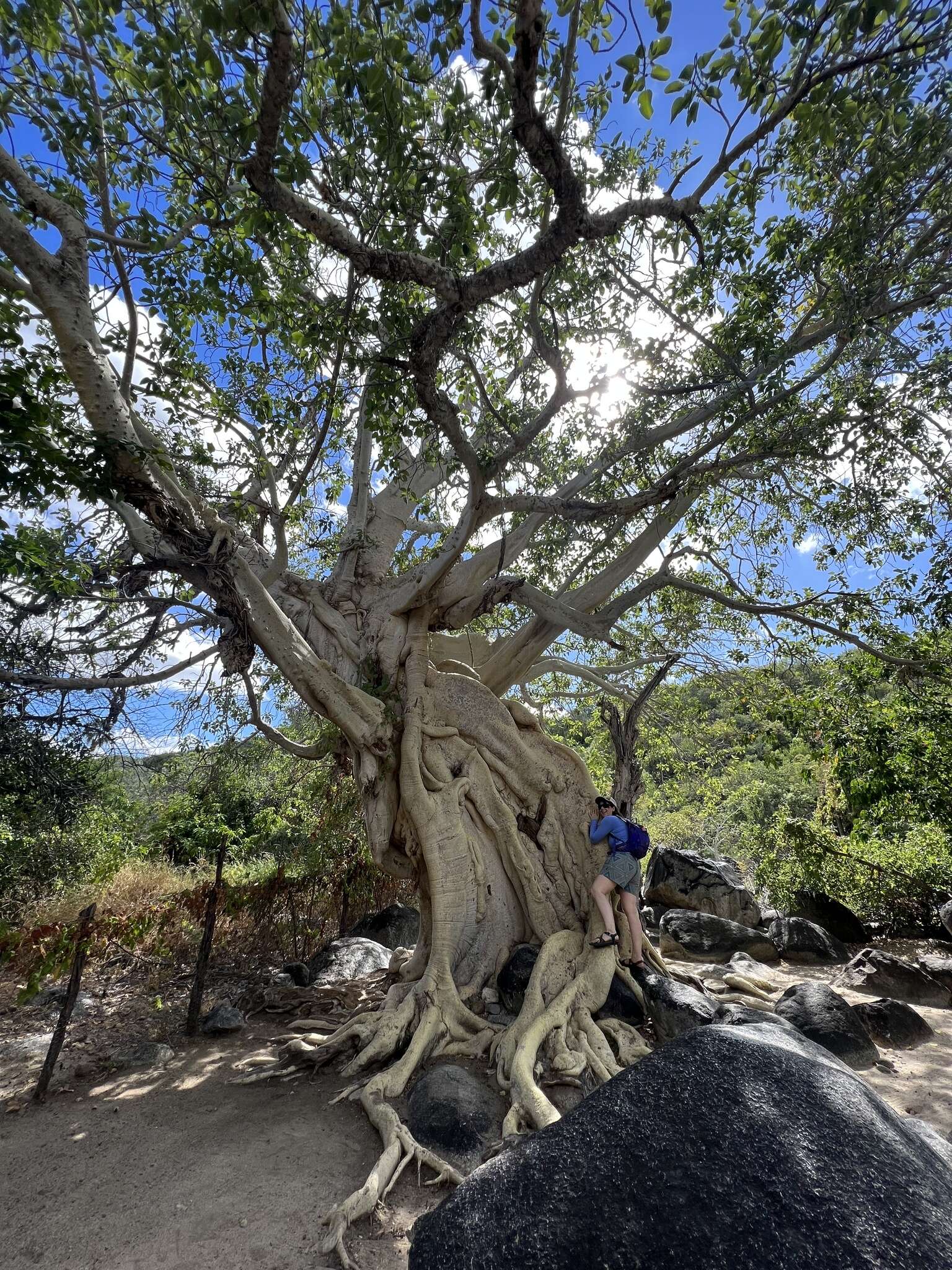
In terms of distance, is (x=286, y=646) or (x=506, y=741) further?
(x=506, y=741)

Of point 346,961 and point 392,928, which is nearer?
point 346,961

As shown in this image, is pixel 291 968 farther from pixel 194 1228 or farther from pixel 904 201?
pixel 904 201

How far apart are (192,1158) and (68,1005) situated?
1608mm

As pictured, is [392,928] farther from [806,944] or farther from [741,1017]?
[741,1017]

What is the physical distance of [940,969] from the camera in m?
6.94

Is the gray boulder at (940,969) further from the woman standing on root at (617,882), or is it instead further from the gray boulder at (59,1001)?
the gray boulder at (59,1001)

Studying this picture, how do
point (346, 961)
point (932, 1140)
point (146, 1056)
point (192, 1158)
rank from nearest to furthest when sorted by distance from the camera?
point (932, 1140) → point (192, 1158) → point (146, 1056) → point (346, 961)

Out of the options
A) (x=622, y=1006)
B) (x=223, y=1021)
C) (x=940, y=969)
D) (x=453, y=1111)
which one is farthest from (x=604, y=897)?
(x=940, y=969)

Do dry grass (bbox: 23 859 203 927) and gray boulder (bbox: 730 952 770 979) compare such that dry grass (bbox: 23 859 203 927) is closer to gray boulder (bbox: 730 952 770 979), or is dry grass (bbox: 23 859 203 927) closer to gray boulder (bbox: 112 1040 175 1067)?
gray boulder (bbox: 112 1040 175 1067)

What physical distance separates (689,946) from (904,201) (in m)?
8.64

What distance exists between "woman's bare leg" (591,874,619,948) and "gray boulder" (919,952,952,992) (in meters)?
4.01

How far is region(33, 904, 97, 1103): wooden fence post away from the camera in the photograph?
4445 millimetres

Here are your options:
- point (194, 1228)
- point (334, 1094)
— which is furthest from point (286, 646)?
point (194, 1228)

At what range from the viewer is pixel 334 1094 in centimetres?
445
